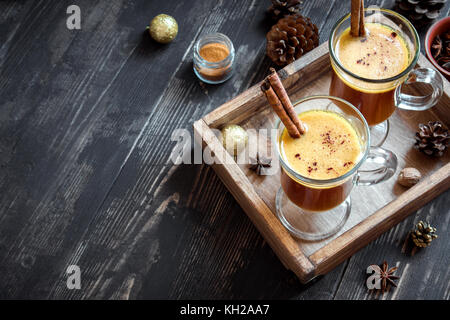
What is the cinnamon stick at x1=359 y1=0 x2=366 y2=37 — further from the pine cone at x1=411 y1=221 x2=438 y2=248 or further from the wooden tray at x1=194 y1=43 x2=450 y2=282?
the pine cone at x1=411 y1=221 x2=438 y2=248

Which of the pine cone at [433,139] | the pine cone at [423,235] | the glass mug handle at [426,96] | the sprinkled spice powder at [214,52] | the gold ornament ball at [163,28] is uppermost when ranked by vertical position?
the gold ornament ball at [163,28]

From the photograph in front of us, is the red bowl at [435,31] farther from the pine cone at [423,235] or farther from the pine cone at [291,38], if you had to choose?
the pine cone at [423,235]

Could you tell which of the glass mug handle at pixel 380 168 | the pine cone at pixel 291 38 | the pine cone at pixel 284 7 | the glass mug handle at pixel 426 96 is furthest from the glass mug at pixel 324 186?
the pine cone at pixel 284 7

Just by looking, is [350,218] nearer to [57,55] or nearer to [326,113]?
[326,113]

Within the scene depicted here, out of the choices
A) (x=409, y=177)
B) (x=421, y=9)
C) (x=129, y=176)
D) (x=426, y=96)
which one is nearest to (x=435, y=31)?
(x=421, y=9)

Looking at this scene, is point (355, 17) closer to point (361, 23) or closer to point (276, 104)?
point (361, 23)
